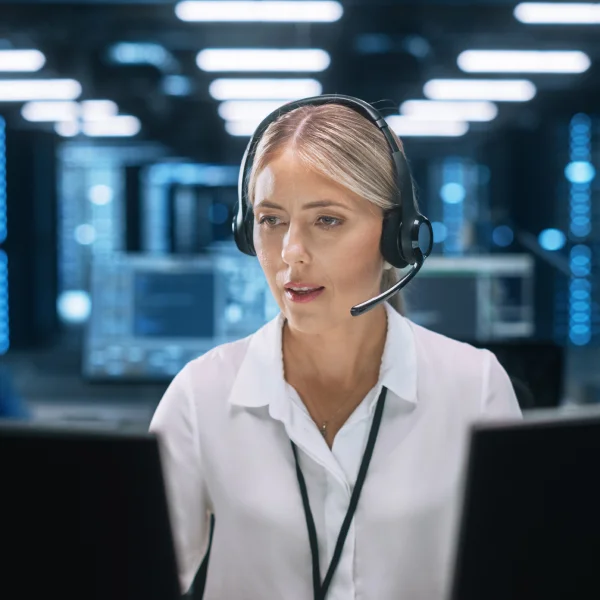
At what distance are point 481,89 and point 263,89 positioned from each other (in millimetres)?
2354

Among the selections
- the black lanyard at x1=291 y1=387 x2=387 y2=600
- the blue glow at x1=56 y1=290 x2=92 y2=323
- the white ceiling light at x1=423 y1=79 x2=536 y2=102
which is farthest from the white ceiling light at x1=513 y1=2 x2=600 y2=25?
the blue glow at x1=56 y1=290 x2=92 y2=323

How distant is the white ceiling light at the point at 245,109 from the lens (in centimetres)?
812

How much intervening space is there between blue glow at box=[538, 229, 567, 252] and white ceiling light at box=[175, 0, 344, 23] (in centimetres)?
503

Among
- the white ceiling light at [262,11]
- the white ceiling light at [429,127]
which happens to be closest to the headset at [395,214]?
the white ceiling light at [262,11]

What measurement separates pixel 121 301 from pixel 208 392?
2255 millimetres

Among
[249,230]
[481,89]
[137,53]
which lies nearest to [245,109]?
[137,53]

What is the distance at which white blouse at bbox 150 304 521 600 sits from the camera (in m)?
0.96

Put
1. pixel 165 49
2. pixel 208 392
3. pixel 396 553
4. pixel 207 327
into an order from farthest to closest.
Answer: pixel 165 49, pixel 207 327, pixel 208 392, pixel 396 553

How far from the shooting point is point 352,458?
100 centimetres

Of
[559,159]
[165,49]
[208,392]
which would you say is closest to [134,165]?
[165,49]

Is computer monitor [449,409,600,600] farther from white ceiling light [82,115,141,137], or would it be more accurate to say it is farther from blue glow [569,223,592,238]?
white ceiling light [82,115,141,137]

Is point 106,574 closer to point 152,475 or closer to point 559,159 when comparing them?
point 152,475

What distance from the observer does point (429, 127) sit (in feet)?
34.2

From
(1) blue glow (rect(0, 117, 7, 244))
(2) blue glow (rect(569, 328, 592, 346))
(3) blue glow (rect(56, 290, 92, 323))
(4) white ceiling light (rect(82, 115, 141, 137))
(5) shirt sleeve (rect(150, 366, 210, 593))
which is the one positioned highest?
(4) white ceiling light (rect(82, 115, 141, 137))
